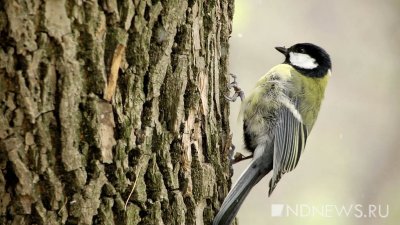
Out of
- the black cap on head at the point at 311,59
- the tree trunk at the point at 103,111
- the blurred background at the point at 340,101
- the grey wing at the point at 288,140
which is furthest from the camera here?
the blurred background at the point at 340,101

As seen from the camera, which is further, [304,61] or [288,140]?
[304,61]

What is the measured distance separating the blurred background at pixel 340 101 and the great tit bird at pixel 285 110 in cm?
169

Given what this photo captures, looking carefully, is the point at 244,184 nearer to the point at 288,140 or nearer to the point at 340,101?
the point at 288,140

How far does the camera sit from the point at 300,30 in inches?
238

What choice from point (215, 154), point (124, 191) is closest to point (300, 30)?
point (215, 154)

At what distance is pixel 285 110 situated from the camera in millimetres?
3424

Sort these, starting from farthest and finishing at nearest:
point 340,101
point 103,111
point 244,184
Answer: point 340,101, point 244,184, point 103,111

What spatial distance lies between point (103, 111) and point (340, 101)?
14.1 ft

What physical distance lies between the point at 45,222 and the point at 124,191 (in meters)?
0.26

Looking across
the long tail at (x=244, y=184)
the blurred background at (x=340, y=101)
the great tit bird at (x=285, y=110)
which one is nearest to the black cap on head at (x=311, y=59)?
the great tit bird at (x=285, y=110)

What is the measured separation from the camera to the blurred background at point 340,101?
5.59 m

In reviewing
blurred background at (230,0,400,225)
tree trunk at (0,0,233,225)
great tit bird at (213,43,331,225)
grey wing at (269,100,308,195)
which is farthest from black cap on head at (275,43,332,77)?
blurred background at (230,0,400,225)

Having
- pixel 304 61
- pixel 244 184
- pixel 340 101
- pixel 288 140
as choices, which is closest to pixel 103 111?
pixel 244 184

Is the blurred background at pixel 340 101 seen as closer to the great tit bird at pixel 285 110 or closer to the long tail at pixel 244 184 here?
the great tit bird at pixel 285 110
